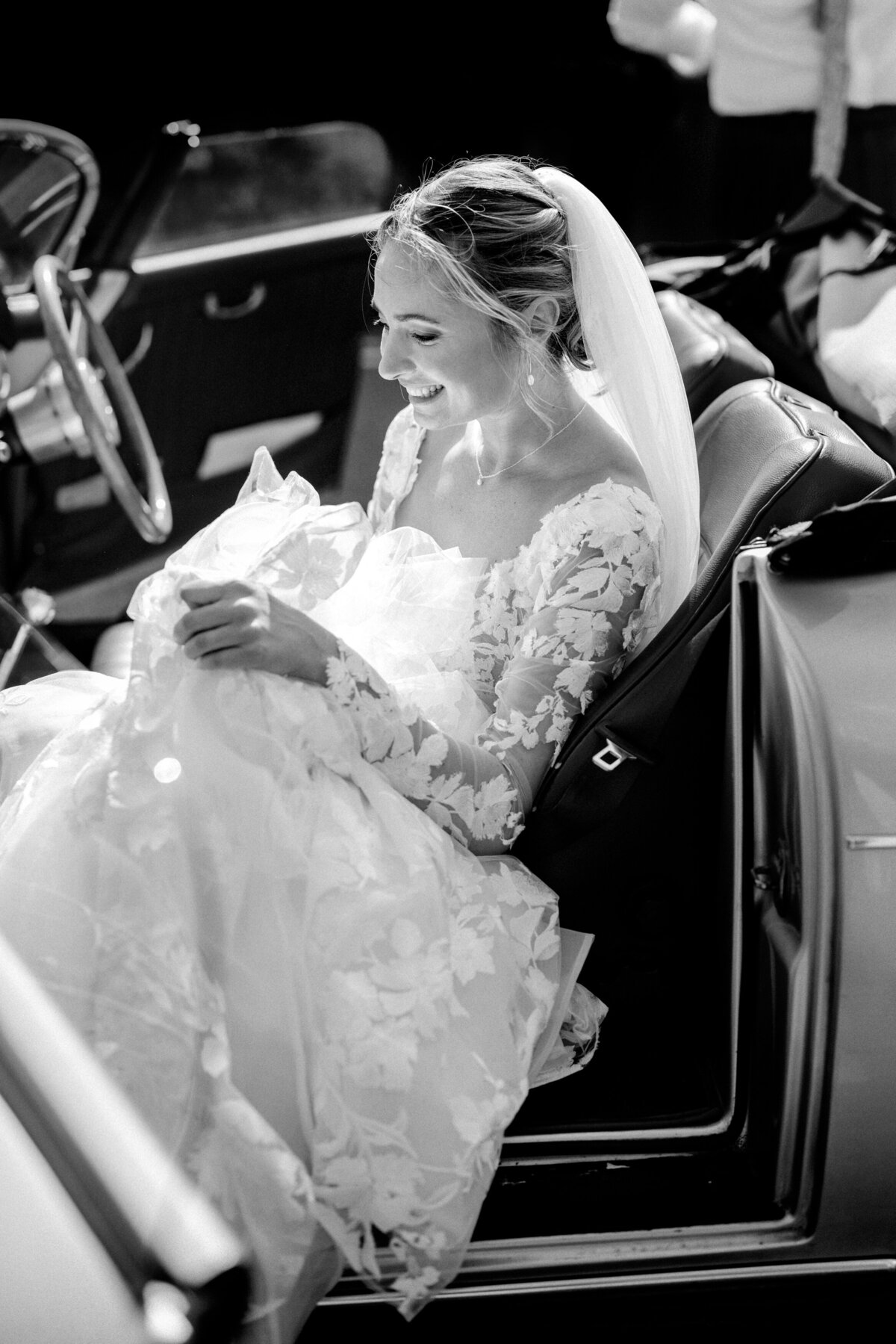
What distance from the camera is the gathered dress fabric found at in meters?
1.08

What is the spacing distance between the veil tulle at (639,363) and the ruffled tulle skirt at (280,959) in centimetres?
43

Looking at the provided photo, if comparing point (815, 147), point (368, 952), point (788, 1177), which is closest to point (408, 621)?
point (368, 952)

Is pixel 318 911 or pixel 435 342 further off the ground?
pixel 435 342

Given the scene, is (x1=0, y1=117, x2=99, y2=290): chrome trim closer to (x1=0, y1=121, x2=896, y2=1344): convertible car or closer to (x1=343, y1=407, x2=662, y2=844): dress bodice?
(x1=0, y1=121, x2=896, y2=1344): convertible car

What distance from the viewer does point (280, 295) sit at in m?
3.67

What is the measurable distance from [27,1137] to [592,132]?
4460 mm

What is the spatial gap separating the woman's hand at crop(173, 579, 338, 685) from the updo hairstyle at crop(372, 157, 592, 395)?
426 mm

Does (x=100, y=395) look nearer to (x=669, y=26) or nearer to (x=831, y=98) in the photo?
(x=831, y=98)

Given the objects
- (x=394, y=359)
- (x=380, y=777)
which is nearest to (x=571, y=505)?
(x=394, y=359)

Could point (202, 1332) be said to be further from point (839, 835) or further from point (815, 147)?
point (815, 147)

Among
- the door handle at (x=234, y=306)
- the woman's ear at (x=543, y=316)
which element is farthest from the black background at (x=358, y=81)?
the woman's ear at (x=543, y=316)

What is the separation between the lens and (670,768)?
1.36 meters

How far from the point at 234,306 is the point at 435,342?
247 centimetres

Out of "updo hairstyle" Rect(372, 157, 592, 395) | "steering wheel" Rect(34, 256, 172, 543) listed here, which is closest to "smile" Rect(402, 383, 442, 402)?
"updo hairstyle" Rect(372, 157, 592, 395)
